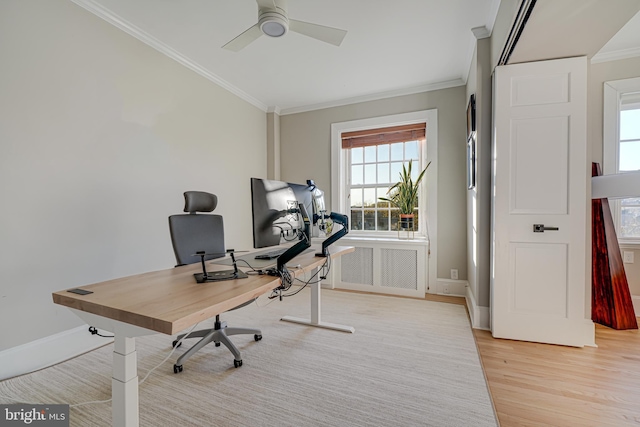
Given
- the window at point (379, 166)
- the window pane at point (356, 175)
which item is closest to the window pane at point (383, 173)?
the window at point (379, 166)

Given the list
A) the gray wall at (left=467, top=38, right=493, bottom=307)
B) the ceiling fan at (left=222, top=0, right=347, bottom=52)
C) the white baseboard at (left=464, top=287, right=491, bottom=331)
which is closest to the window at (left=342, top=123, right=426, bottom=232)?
the gray wall at (left=467, top=38, right=493, bottom=307)

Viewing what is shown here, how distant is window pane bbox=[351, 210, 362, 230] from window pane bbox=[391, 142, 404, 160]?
900 mm

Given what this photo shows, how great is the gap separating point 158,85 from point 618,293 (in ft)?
14.7

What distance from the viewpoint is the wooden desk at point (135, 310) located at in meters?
0.87

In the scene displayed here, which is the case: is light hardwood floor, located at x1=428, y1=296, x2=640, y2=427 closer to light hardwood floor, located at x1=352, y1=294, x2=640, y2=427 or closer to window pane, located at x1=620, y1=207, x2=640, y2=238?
light hardwood floor, located at x1=352, y1=294, x2=640, y2=427

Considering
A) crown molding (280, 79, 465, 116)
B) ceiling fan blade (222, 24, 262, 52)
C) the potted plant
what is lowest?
the potted plant

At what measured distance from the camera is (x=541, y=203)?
6.84 feet

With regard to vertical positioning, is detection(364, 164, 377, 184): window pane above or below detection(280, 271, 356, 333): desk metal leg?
above

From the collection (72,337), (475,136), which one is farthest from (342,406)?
(475,136)

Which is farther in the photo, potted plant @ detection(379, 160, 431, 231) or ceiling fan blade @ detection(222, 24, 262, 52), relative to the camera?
potted plant @ detection(379, 160, 431, 231)

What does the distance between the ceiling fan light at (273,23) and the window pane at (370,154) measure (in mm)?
2279

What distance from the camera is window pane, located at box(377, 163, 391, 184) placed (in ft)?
12.2

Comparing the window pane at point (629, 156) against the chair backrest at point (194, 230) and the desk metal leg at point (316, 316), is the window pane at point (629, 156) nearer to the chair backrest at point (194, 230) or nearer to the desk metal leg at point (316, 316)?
the desk metal leg at point (316, 316)

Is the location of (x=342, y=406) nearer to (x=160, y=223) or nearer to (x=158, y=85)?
(x=160, y=223)
